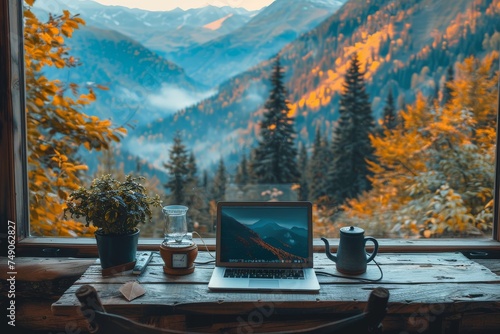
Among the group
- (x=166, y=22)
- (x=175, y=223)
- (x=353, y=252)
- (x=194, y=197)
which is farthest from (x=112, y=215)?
(x=166, y=22)

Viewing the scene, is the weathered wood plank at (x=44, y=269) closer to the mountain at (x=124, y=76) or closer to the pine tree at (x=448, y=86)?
the mountain at (x=124, y=76)

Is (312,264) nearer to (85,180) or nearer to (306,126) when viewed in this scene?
(306,126)

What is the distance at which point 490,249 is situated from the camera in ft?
6.04

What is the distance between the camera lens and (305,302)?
1.33 meters

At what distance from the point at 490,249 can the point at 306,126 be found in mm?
A: 1424

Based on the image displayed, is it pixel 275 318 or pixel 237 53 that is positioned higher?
pixel 237 53


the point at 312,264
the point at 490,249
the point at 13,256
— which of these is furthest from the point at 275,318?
the point at 13,256

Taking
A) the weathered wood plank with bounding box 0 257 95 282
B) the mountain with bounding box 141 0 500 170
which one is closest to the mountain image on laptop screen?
the weathered wood plank with bounding box 0 257 95 282

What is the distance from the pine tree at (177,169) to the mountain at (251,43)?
17.7 inches

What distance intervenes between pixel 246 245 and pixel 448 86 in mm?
2040

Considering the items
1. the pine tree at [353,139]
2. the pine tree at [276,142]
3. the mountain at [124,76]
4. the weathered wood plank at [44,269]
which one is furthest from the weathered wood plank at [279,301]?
the pine tree at [353,139]

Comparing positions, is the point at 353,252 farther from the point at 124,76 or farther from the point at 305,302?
the point at 124,76

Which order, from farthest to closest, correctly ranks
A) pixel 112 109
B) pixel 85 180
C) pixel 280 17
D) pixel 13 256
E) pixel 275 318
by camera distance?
1. pixel 85 180
2. pixel 280 17
3. pixel 112 109
4. pixel 13 256
5. pixel 275 318

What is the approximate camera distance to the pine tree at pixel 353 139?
9.96 feet
